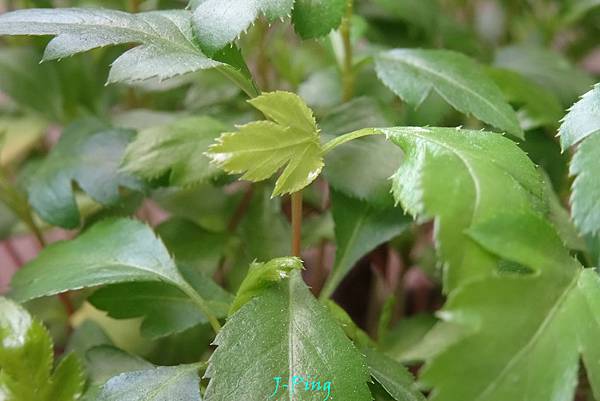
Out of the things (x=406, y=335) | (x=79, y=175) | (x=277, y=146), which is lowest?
(x=406, y=335)

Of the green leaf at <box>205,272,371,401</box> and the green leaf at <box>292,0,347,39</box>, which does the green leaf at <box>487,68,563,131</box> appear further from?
the green leaf at <box>205,272,371,401</box>

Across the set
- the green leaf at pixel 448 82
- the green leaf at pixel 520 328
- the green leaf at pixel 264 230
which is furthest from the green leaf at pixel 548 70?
the green leaf at pixel 520 328

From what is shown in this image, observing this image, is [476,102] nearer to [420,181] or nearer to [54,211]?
[420,181]

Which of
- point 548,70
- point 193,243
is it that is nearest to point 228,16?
point 193,243

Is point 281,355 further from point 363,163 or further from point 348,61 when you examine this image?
point 348,61

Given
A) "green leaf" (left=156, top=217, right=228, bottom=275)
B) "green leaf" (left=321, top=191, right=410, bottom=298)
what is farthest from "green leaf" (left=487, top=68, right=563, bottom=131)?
"green leaf" (left=156, top=217, right=228, bottom=275)
